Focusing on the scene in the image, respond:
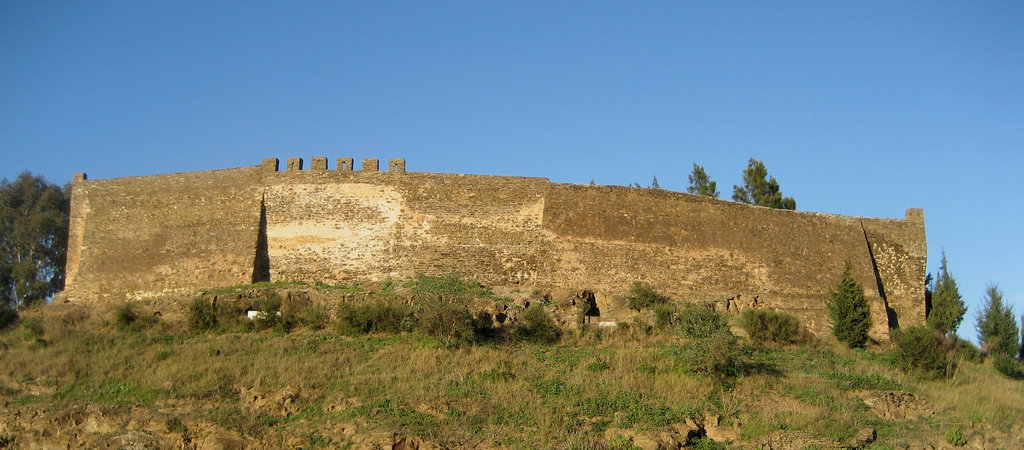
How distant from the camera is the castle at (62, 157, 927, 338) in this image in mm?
27328

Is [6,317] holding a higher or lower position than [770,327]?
lower

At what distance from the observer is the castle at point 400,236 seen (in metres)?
27.3

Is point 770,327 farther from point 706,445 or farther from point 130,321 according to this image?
point 130,321

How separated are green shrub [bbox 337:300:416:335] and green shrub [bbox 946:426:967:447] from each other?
1278cm

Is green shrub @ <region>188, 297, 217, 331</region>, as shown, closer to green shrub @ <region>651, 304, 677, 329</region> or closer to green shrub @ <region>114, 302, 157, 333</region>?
green shrub @ <region>114, 302, 157, 333</region>

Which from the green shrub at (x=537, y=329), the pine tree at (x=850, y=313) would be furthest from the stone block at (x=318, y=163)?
the pine tree at (x=850, y=313)

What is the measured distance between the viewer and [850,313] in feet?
89.6

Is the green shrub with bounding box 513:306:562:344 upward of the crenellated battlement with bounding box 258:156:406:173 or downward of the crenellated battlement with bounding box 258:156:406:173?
downward

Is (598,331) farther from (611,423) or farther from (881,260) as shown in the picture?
(881,260)

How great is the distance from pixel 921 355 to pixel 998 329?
7.82m

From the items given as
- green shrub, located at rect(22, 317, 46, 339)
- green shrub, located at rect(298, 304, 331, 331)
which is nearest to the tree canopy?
green shrub, located at rect(22, 317, 46, 339)

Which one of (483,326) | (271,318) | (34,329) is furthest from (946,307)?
(34,329)

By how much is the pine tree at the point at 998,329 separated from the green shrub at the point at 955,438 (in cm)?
1068

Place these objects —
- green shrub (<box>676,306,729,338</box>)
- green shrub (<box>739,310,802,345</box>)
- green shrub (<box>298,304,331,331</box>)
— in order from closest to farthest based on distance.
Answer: green shrub (<box>676,306,729,338</box>) < green shrub (<box>298,304,331,331</box>) < green shrub (<box>739,310,802,345</box>)
